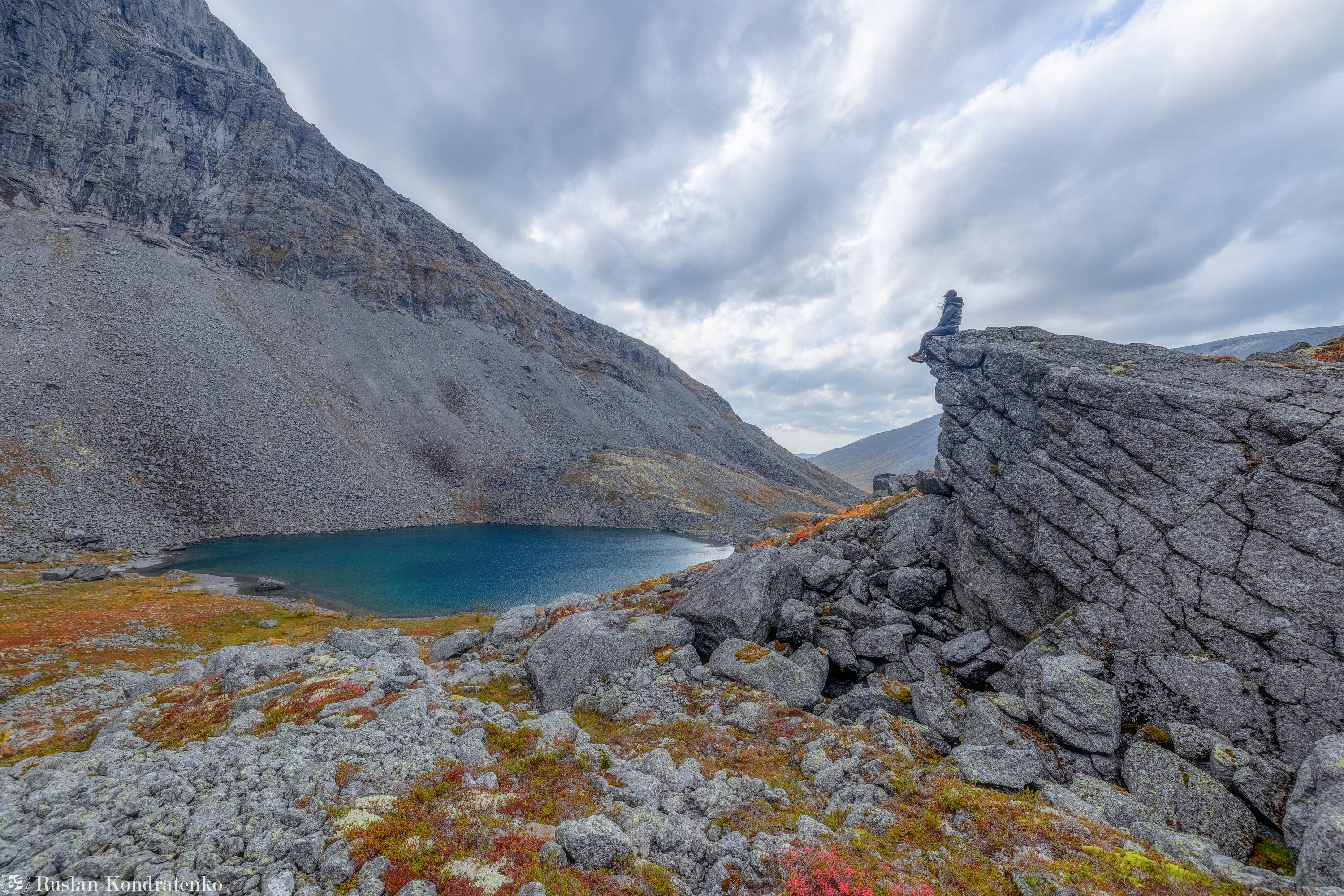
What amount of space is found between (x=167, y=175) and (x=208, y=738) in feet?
498

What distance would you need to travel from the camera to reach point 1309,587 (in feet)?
37.0

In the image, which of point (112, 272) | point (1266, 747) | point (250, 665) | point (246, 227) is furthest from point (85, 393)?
point (1266, 747)

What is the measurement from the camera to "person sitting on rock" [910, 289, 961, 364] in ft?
84.1

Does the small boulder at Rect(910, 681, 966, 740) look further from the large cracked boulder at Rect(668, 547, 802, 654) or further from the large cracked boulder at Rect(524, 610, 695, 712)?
the large cracked boulder at Rect(524, 610, 695, 712)

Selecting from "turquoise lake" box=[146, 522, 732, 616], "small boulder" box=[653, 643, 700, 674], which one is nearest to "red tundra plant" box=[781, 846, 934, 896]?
"small boulder" box=[653, 643, 700, 674]

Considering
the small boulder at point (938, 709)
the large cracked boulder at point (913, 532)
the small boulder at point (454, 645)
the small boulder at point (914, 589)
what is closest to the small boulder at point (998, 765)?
the small boulder at point (938, 709)

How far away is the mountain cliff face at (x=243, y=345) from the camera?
2464 inches

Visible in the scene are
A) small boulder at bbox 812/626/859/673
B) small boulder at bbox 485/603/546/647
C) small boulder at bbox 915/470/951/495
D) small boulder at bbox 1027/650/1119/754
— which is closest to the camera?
small boulder at bbox 1027/650/1119/754

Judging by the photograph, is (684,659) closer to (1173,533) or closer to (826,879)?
(826,879)

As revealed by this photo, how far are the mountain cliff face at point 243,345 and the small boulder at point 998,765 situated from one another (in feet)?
262

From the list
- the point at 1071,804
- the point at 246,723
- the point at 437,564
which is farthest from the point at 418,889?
the point at 437,564

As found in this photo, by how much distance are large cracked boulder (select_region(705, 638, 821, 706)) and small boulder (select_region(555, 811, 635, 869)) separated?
28.1 ft

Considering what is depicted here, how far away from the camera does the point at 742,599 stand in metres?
19.1

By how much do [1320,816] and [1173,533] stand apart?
7.84m
